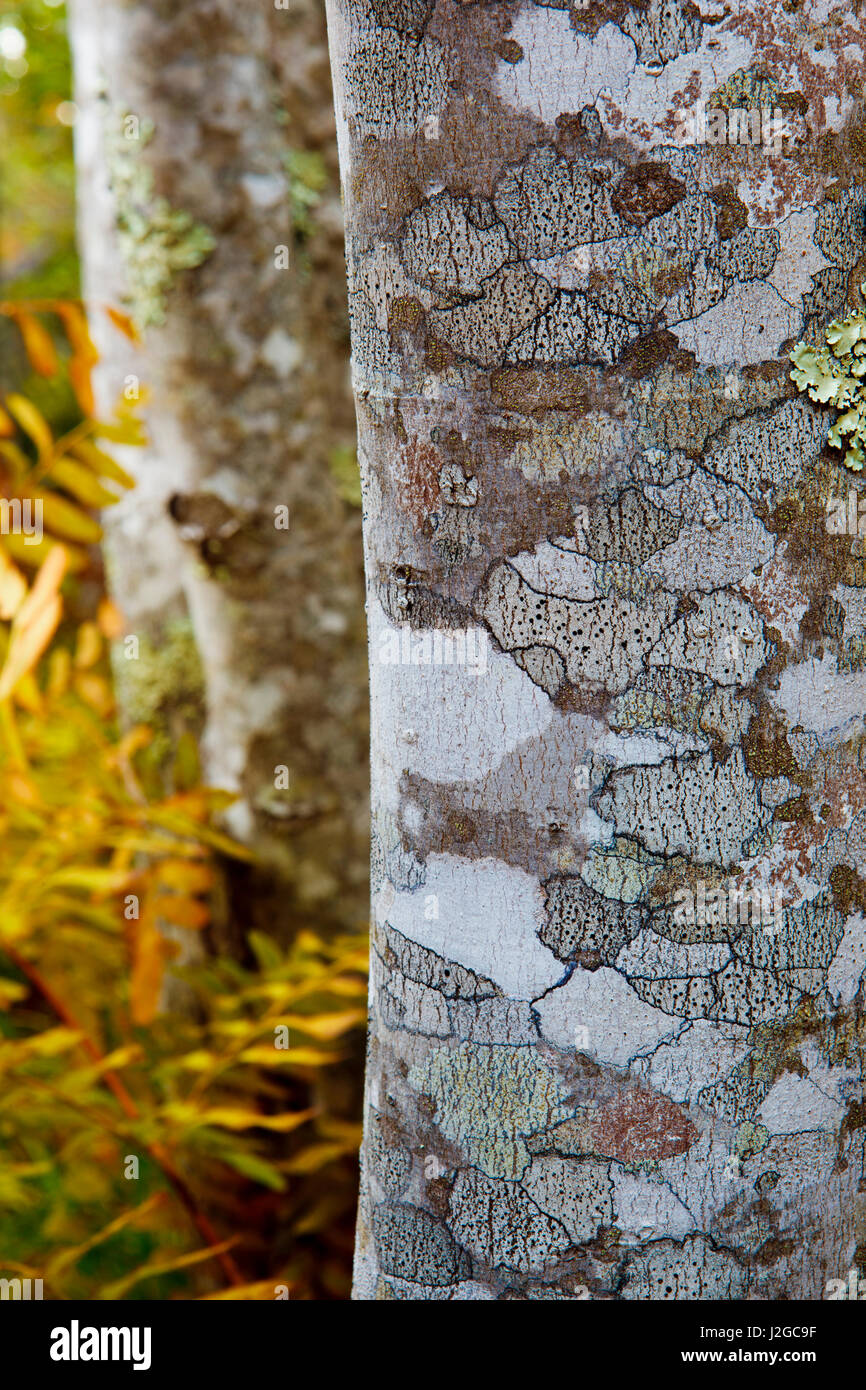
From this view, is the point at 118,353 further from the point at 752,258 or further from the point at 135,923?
the point at 752,258

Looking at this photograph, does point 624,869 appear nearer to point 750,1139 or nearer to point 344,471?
point 750,1139

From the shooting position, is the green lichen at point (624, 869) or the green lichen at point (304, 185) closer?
the green lichen at point (624, 869)

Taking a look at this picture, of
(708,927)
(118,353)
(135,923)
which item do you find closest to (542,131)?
(708,927)

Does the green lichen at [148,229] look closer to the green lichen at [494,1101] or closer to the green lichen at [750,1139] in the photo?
the green lichen at [494,1101]

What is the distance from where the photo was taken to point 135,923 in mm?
1792

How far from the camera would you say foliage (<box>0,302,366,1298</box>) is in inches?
58.9

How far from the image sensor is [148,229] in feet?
6.56

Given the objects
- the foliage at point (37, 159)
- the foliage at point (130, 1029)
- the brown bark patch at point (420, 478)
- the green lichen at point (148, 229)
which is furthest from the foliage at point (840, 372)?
the foliage at point (37, 159)

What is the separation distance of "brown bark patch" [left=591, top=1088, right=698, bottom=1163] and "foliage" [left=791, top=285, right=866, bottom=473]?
1.71ft

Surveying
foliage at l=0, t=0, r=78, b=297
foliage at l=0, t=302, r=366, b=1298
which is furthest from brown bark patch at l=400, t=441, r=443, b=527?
foliage at l=0, t=0, r=78, b=297

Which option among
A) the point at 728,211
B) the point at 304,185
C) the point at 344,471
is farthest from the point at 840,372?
the point at 304,185

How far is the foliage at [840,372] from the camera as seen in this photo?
0.75 m

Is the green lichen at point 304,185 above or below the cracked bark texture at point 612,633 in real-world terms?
above
